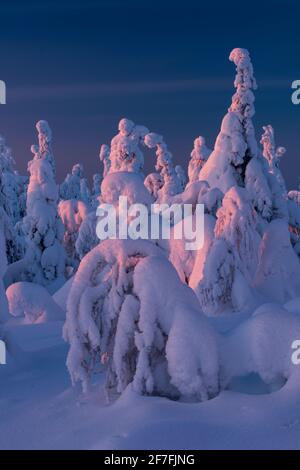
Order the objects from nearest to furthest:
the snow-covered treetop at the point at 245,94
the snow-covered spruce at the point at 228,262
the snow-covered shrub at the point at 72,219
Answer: the snow-covered spruce at the point at 228,262, the snow-covered treetop at the point at 245,94, the snow-covered shrub at the point at 72,219

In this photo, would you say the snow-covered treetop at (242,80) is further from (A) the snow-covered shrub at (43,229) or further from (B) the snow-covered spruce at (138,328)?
(B) the snow-covered spruce at (138,328)

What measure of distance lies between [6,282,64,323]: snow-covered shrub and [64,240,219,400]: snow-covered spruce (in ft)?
34.8

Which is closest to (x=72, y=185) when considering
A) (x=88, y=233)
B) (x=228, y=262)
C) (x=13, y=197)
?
(x=13, y=197)

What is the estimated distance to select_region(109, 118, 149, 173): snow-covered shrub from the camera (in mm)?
21734

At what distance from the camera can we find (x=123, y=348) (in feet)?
23.9

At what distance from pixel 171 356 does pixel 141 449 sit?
5.06ft

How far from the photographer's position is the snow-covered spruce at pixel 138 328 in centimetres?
699

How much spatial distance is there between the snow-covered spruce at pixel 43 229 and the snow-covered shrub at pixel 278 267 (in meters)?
13.9

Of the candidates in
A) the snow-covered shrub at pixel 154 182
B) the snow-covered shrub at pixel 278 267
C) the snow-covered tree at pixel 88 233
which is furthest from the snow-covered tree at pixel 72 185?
the snow-covered shrub at pixel 278 267

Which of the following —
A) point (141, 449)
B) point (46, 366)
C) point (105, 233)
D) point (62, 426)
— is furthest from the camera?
point (105, 233)

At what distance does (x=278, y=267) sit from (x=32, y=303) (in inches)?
337

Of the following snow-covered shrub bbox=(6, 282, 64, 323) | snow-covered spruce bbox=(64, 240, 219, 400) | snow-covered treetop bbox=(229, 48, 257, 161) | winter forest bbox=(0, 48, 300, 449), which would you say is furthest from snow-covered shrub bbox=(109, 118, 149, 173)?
snow-covered spruce bbox=(64, 240, 219, 400)

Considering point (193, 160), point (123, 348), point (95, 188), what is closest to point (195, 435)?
point (123, 348)
